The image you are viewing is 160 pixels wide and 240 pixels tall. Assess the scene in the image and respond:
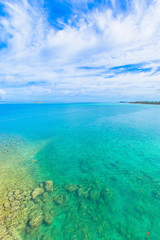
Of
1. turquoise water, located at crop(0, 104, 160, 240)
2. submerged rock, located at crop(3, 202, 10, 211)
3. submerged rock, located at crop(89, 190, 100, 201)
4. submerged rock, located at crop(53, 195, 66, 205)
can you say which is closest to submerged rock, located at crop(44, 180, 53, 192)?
turquoise water, located at crop(0, 104, 160, 240)

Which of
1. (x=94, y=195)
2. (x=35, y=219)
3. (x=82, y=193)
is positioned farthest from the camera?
(x=82, y=193)

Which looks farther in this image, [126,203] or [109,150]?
[109,150]

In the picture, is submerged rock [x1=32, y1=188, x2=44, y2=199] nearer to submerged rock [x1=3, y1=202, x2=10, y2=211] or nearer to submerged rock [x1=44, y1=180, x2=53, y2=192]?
submerged rock [x1=44, y1=180, x2=53, y2=192]

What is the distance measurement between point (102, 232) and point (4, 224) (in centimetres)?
627

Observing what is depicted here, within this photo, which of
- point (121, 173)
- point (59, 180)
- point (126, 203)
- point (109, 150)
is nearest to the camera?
point (126, 203)

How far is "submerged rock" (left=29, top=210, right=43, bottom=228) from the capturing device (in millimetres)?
6774

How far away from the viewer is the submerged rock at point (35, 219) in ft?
22.2

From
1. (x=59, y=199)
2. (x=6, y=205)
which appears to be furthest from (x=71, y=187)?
(x=6, y=205)

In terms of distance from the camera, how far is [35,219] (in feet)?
23.0

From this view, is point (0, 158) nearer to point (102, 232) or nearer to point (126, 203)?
point (102, 232)

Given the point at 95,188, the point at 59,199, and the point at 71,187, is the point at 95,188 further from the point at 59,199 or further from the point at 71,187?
the point at 59,199

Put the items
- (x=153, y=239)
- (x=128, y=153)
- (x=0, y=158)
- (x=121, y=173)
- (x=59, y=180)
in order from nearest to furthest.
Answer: (x=153, y=239) → (x=59, y=180) → (x=121, y=173) → (x=0, y=158) → (x=128, y=153)

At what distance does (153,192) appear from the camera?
30.7ft

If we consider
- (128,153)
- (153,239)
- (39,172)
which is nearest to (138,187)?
(153,239)
